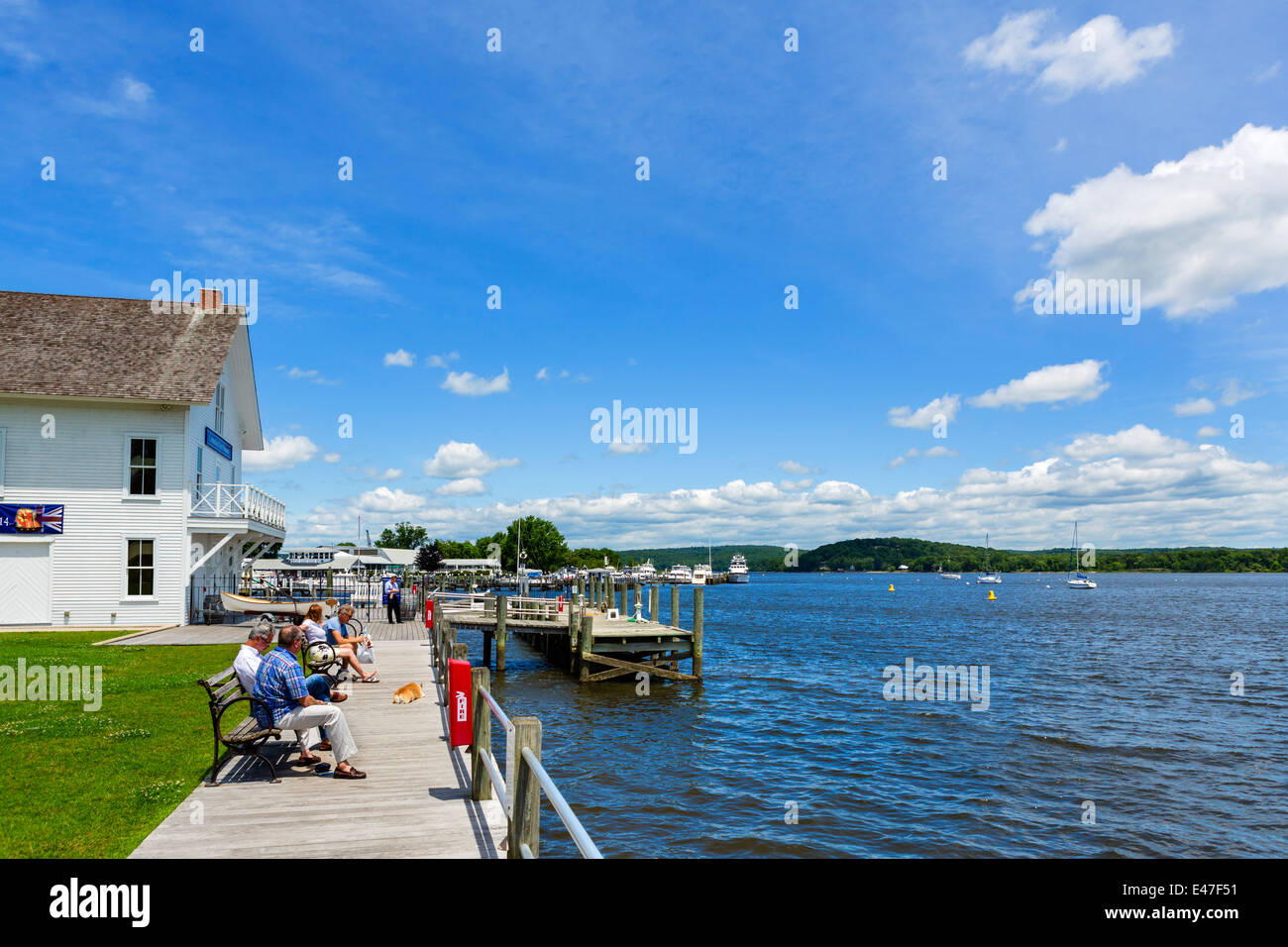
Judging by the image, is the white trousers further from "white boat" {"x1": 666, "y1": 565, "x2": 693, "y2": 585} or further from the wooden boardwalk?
"white boat" {"x1": 666, "y1": 565, "x2": 693, "y2": 585}

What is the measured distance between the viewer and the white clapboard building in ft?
86.4

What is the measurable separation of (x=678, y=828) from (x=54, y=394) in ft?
81.2

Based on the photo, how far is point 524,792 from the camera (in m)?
6.14

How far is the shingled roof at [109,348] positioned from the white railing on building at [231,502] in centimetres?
349

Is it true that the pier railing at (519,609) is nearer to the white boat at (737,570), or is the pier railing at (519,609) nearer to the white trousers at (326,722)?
the white trousers at (326,722)

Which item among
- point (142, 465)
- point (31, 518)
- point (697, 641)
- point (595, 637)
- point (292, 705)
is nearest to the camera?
point (292, 705)

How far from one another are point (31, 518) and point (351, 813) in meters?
25.1

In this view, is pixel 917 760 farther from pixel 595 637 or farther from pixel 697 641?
pixel 595 637

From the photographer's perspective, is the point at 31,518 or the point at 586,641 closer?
the point at 31,518

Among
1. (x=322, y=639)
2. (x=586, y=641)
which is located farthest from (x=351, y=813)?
(x=586, y=641)
